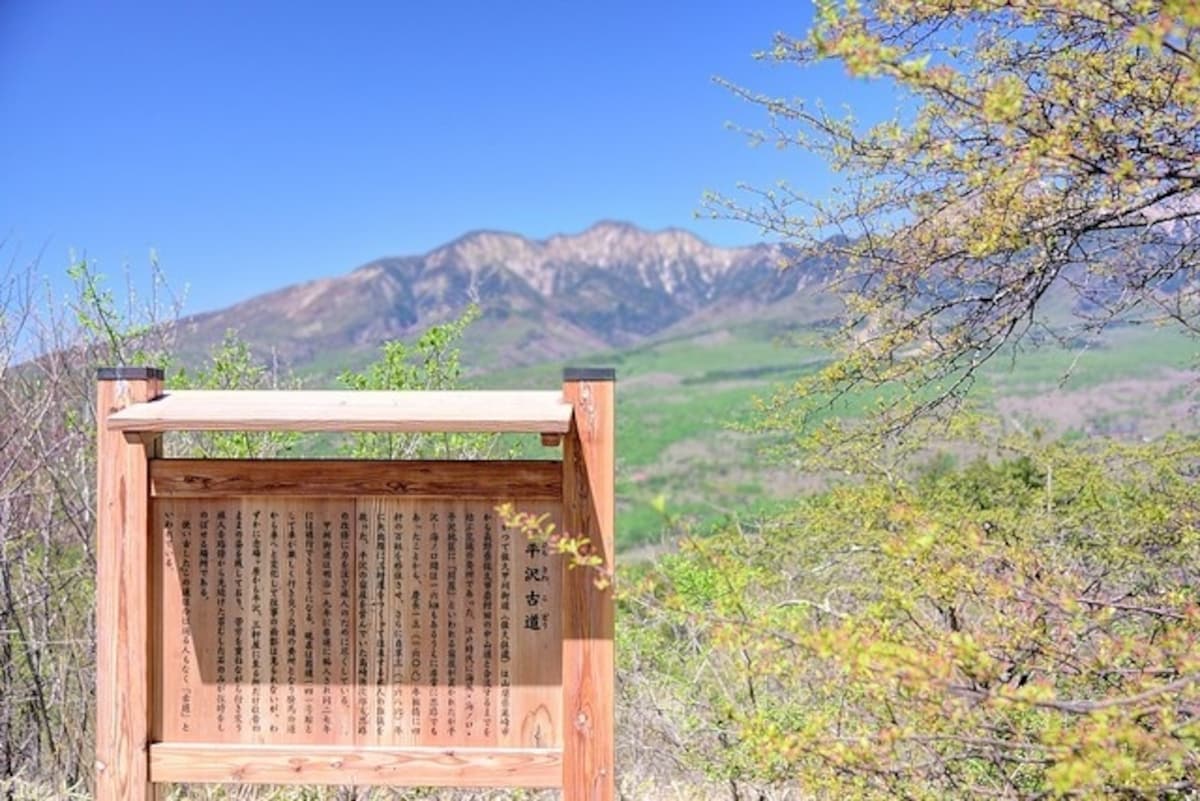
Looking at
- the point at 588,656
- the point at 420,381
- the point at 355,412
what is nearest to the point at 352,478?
the point at 355,412

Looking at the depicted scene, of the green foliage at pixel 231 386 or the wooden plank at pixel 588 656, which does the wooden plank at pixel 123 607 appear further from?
the green foliage at pixel 231 386

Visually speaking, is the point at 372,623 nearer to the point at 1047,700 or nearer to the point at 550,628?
the point at 550,628

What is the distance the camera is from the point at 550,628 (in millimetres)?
3035

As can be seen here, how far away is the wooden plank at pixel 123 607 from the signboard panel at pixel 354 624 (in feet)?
0.17

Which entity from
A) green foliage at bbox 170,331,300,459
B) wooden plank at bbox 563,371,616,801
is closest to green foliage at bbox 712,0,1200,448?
wooden plank at bbox 563,371,616,801

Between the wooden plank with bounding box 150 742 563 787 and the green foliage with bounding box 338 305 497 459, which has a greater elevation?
the green foliage with bounding box 338 305 497 459

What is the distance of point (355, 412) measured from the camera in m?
2.92

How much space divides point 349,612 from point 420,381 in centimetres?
249

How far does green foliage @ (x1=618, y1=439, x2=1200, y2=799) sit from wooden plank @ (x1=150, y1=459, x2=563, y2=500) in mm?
487

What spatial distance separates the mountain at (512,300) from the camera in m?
128

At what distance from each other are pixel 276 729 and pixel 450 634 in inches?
23.3

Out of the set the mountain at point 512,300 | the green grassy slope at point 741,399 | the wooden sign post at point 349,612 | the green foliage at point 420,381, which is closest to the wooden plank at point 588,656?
the wooden sign post at point 349,612

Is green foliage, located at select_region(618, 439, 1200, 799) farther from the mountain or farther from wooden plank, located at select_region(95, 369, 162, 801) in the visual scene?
the mountain

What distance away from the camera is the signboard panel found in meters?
3.02
